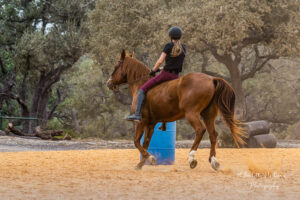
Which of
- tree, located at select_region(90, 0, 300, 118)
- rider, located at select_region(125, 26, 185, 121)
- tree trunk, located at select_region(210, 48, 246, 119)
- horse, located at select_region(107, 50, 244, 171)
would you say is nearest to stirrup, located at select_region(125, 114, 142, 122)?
rider, located at select_region(125, 26, 185, 121)

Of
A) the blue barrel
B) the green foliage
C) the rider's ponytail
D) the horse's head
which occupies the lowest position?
the blue barrel

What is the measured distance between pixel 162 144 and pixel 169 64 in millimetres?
1972

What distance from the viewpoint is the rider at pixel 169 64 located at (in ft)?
27.1

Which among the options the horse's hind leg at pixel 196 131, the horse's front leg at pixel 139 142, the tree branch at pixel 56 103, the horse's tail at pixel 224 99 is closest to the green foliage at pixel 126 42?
the tree branch at pixel 56 103

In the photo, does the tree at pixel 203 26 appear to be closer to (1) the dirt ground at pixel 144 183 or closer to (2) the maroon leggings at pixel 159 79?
(2) the maroon leggings at pixel 159 79

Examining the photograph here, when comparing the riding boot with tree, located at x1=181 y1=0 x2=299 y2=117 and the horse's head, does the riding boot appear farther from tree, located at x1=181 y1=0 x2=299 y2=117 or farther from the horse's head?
tree, located at x1=181 y1=0 x2=299 y2=117

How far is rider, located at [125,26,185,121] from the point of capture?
8.26 m

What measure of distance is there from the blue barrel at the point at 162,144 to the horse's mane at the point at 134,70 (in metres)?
1.20

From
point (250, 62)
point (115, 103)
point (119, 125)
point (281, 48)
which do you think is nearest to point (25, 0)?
point (115, 103)

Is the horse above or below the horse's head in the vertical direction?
below

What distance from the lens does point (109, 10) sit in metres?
22.4

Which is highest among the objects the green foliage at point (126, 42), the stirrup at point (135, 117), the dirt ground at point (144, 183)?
the green foliage at point (126, 42)

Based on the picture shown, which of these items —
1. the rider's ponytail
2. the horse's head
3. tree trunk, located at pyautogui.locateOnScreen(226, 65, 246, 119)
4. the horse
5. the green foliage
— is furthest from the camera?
tree trunk, located at pyautogui.locateOnScreen(226, 65, 246, 119)

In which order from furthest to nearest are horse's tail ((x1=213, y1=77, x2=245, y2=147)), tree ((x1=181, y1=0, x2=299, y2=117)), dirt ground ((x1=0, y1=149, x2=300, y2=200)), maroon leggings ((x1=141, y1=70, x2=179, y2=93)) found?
tree ((x1=181, y1=0, x2=299, y2=117)) < maroon leggings ((x1=141, y1=70, x2=179, y2=93)) < horse's tail ((x1=213, y1=77, x2=245, y2=147)) < dirt ground ((x1=0, y1=149, x2=300, y2=200))
